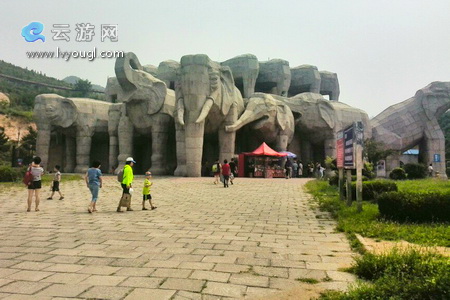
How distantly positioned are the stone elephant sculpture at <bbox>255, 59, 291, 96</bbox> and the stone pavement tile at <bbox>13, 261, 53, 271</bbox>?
32.7 metres

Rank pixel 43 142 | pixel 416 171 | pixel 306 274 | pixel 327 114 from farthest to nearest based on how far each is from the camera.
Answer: pixel 327 114, pixel 43 142, pixel 416 171, pixel 306 274

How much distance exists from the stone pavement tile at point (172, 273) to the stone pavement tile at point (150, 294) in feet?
1.48

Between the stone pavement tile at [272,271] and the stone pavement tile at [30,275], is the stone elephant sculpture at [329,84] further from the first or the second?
the stone pavement tile at [30,275]

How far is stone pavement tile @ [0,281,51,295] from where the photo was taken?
3.36 m

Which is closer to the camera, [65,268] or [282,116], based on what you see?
[65,268]

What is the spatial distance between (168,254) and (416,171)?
2246 cm

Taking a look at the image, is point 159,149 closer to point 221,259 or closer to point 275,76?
point 275,76

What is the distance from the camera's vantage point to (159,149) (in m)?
24.9

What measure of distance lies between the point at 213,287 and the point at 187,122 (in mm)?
17990

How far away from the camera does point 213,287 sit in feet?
11.5

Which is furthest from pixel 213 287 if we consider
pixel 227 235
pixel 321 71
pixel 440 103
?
pixel 321 71

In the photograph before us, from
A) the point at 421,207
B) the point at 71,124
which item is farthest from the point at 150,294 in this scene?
the point at 71,124

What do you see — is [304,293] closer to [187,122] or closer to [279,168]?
[187,122]

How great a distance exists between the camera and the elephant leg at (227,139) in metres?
24.0
